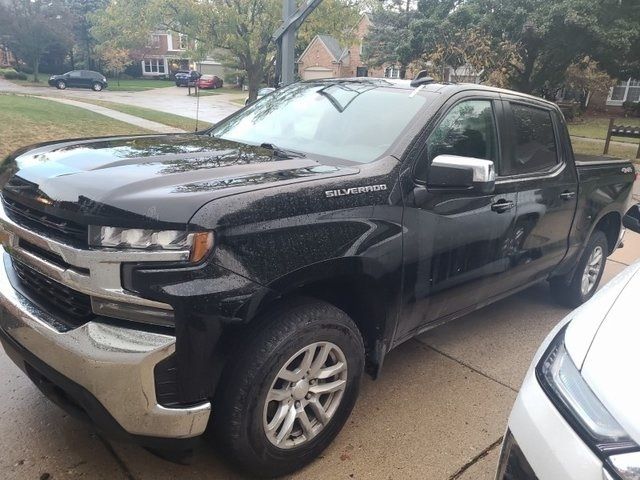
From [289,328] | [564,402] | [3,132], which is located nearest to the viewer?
[564,402]

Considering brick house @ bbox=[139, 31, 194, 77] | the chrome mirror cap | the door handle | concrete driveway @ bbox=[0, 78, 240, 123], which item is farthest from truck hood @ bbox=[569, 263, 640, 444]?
brick house @ bbox=[139, 31, 194, 77]

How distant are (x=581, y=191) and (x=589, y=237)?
573 millimetres

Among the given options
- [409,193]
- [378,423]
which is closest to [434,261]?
[409,193]

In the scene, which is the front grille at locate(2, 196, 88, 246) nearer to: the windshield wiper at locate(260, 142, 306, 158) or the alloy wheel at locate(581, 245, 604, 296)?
the windshield wiper at locate(260, 142, 306, 158)

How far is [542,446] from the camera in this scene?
166cm

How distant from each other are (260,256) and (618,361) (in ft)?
4.27

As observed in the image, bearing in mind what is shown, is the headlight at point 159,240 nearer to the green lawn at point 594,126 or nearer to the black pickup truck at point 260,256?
the black pickup truck at point 260,256

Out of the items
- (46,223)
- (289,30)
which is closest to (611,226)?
(46,223)

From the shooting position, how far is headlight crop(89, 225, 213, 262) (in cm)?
197

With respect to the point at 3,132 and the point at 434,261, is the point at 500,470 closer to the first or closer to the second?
the point at 434,261

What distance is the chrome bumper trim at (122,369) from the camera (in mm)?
1917

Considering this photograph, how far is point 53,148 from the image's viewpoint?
279 centimetres

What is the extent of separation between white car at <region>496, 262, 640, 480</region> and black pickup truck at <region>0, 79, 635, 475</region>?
2.94 feet

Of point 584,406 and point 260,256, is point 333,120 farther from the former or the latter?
point 584,406
